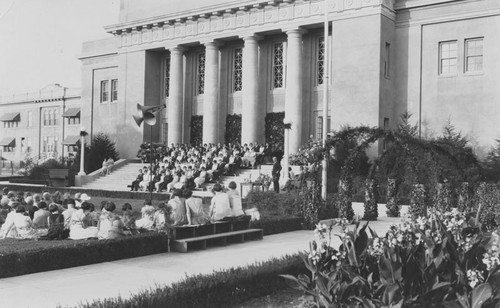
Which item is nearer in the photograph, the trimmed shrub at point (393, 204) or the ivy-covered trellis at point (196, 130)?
the trimmed shrub at point (393, 204)

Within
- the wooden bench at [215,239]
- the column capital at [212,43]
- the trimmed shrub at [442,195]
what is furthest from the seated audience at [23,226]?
the column capital at [212,43]

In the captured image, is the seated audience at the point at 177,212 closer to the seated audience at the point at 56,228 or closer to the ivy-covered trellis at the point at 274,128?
the seated audience at the point at 56,228

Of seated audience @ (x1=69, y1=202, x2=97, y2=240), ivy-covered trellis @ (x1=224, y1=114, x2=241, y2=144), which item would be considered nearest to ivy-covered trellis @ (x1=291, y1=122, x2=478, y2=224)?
seated audience @ (x1=69, y1=202, x2=97, y2=240)

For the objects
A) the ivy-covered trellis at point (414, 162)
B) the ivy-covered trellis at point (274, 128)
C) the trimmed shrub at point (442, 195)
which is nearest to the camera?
the ivy-covered trellis at point (414, 162)

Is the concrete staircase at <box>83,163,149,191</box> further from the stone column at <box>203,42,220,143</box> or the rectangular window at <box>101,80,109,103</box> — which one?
the rectangular window at <box>101,80,109,103</box>

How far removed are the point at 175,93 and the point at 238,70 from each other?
4.92 meters

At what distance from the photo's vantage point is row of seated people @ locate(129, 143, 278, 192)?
31.3m

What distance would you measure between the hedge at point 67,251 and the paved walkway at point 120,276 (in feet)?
0.62

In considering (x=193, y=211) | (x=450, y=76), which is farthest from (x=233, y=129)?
(x=193, y=211)

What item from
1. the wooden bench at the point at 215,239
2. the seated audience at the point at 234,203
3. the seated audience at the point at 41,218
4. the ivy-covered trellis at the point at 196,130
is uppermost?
the ivy-covered trellis at the point at 196,130

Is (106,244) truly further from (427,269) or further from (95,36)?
(95,36)

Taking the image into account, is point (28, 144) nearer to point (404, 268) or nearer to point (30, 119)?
point (30, 119)

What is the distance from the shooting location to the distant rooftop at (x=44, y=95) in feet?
214

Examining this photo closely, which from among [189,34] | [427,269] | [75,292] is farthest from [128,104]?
[427,269]
